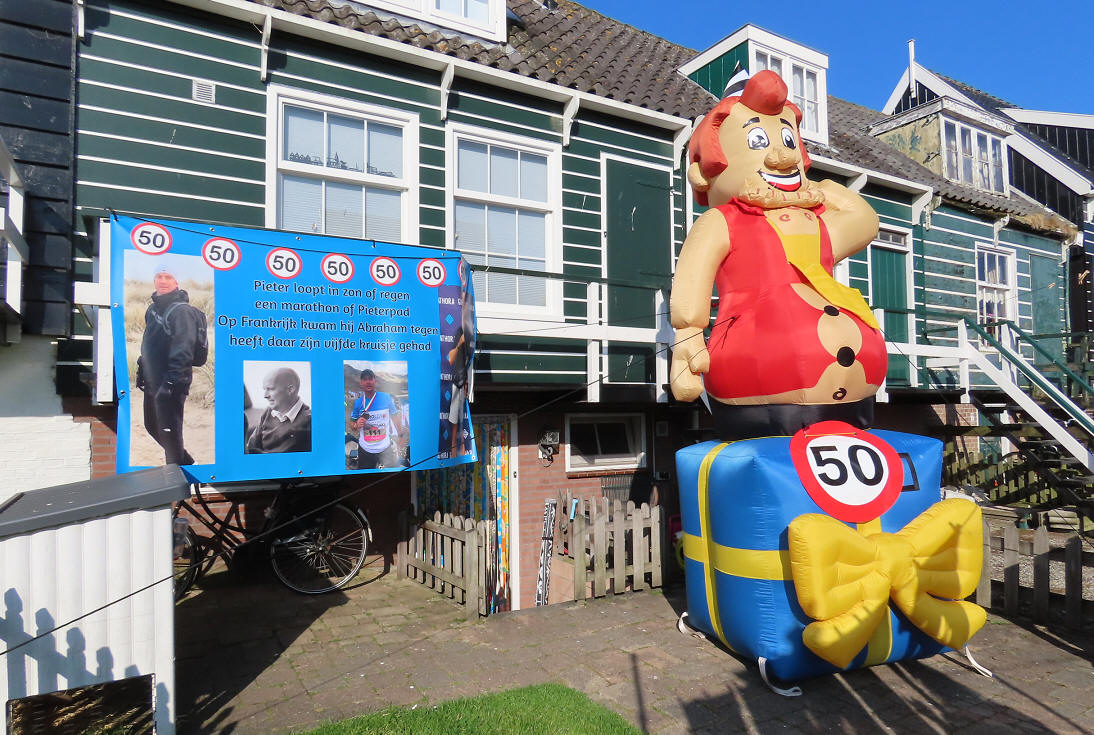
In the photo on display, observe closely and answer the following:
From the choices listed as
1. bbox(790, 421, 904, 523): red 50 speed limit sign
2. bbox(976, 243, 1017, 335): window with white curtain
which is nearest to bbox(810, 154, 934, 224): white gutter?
bbox(976, 243, 1017, 335): window with white curtain

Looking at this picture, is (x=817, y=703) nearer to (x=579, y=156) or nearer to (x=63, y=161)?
(x=579, y=156)

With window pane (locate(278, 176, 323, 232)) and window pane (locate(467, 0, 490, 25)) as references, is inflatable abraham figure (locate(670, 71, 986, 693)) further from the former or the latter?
window pane (locate(467, 0, 490, 25))

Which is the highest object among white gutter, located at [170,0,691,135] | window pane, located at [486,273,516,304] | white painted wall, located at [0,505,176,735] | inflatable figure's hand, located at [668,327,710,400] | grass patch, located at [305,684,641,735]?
white gutter, located at [170,0,691,135]

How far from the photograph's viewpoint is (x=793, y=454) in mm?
4605

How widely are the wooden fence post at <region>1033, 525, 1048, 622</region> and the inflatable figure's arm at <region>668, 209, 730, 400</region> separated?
3486 millimetres

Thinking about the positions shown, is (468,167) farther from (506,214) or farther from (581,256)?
(581,256)

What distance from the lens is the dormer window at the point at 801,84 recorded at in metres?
10.6

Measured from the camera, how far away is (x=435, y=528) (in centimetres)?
647

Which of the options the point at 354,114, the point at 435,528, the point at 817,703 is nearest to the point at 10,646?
the point at 435,528

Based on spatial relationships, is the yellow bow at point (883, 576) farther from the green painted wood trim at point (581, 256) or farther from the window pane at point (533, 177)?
the window pane at point (533, 177)

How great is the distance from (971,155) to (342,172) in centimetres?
1273

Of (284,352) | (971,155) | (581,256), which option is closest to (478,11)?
(581,256)

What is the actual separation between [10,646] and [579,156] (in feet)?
22.9

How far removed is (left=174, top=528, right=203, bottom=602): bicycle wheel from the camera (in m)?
5.48
